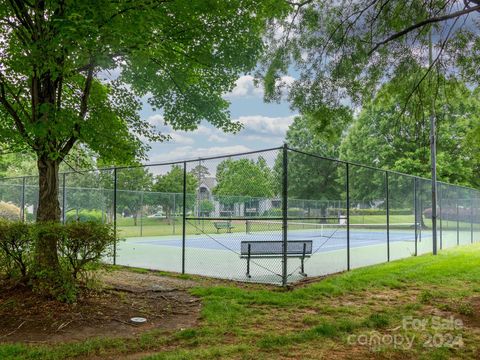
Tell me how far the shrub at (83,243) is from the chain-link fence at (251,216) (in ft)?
1.34

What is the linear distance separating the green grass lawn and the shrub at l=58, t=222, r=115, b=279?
177 centimetres

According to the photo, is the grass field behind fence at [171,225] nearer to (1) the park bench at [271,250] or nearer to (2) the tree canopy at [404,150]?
(2) the tree canopy at [404,150]

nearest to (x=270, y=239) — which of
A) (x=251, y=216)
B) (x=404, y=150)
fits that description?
(x=251, y=216)

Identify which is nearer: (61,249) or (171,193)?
(61,249)

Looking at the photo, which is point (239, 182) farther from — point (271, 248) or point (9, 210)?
point (9, 210)

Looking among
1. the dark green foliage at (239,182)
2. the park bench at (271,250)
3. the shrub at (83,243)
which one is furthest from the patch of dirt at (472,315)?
the dark green foliage at (239,182)

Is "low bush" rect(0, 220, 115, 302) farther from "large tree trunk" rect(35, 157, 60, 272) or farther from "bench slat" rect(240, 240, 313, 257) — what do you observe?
"bench slat" rect(240, 240, 313, 257)

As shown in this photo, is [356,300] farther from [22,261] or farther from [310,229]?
[310,229]

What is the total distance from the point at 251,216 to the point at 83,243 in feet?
18.6

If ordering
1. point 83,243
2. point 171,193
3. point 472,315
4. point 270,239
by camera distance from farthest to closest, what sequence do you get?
point 171,193 < point 270,239 < point 83,243 < point 472,315

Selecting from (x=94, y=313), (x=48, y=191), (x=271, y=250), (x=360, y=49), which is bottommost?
(x=94, y=313)

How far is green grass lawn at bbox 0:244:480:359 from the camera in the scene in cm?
436

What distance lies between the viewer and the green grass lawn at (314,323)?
4.36m

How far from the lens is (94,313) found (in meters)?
5.89
